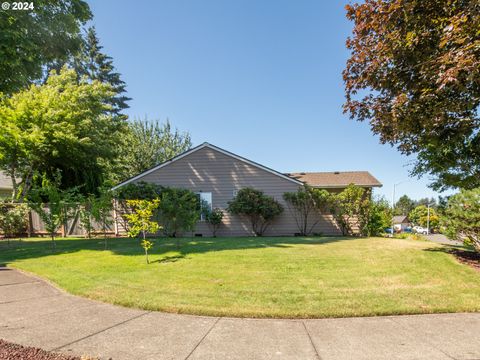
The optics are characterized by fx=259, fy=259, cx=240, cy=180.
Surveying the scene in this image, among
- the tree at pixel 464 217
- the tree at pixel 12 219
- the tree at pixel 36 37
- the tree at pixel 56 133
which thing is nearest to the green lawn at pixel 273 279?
the tree at pixel 464 217

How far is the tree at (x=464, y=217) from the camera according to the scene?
665cm

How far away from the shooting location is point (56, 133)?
16.3 meters

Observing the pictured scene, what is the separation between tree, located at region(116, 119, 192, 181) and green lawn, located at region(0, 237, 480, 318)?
21037 millimetres

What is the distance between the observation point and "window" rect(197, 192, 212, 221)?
14266 mm

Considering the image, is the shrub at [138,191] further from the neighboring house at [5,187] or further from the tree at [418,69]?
the neighboring house at [5,187]

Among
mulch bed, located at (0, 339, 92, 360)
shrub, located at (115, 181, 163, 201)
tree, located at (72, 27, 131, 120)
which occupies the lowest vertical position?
mulch bed, located at (0, 339, 92, 360)

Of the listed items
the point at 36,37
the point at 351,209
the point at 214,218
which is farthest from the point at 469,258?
the point at 36,37

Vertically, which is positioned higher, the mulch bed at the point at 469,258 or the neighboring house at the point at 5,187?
the neighboring house at the point at 5,187

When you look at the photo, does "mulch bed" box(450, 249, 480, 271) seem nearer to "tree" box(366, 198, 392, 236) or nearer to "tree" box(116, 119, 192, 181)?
"tree" box(366, 198, 392, 236)

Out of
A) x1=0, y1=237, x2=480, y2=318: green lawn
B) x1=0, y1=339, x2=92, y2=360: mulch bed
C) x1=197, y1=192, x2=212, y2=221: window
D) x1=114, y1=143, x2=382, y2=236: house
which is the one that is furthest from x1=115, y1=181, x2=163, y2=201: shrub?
x1=0, y1=339, x2=92, y2=360: mulch bed

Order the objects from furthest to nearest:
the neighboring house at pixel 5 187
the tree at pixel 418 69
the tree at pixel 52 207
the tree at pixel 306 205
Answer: the neighboring house at pixel 5 187 < the tree at pixel 306 205 < the tree at pixel 52 207 < the tree at pixel 418 69

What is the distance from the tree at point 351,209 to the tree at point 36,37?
13.8 m

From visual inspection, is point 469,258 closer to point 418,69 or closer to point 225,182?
point 418,69

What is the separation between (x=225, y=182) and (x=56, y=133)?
11286 millimetres
